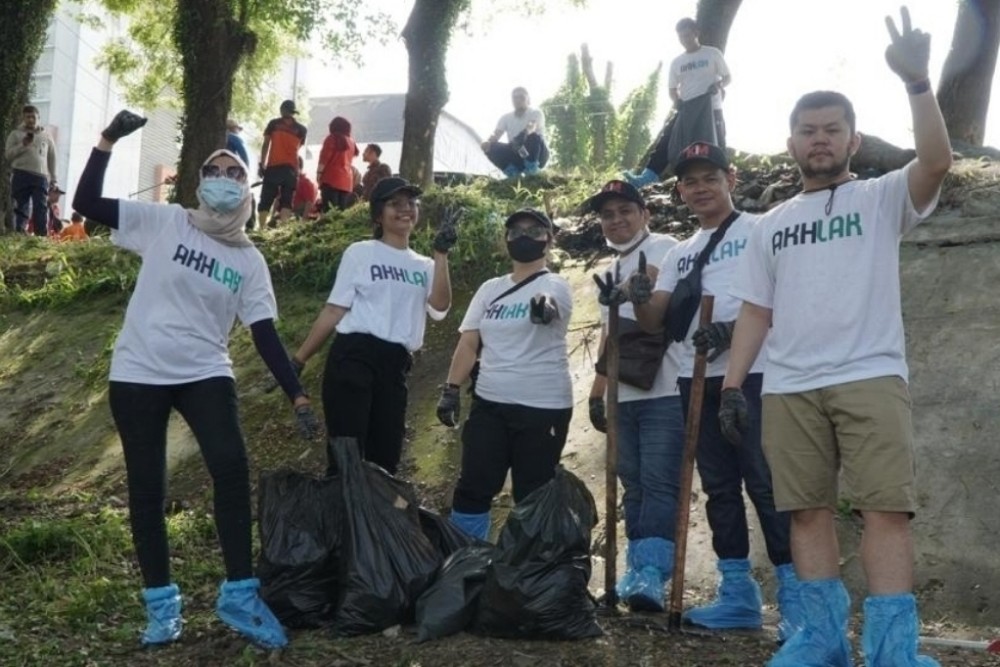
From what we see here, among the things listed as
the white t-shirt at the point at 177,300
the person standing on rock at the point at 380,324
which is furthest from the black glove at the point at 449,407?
the white t-shirt at the point at 177,300

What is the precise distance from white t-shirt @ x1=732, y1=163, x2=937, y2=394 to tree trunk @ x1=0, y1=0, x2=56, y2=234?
11577 mm

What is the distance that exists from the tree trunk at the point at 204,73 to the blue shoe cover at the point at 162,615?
8.94 meters

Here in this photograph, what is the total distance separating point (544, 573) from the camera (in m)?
4.58

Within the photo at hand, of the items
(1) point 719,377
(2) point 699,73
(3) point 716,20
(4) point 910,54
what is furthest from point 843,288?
(3) point 716,20

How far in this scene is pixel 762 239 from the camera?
412cm

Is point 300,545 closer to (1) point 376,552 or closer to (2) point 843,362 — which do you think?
(1) point 376,552

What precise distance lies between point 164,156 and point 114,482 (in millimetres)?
35195

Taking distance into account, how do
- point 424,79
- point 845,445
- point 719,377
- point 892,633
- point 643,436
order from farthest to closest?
point 424,79
point 643,436
point 719,377
point 845,445
point 892,633

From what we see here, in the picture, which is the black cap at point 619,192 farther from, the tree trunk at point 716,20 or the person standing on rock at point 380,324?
the tree trunk at point 716,20

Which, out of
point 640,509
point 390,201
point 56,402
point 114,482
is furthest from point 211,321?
point 56,402

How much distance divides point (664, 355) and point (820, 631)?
1652mm

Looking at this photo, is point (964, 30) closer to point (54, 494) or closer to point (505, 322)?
point (505, 322)

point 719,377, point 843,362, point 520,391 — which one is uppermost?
point 843,362

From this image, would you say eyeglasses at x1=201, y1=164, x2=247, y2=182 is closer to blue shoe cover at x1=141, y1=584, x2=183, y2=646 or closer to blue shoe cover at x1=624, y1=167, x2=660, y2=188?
blue shoe cover at x1=141, y1=584, x2=183, y2=646
